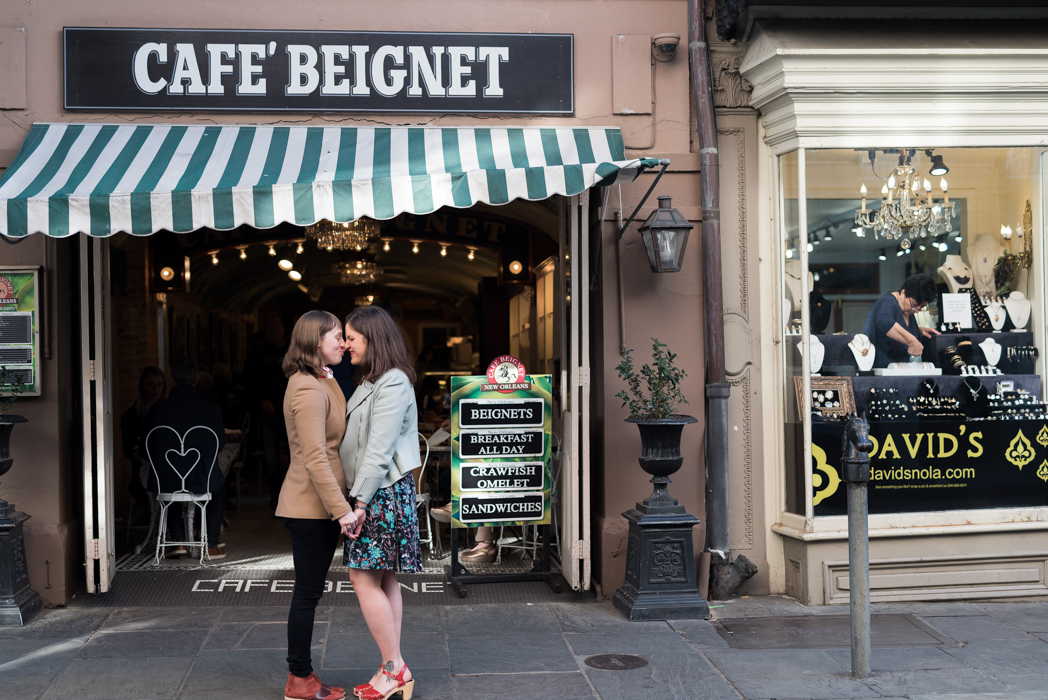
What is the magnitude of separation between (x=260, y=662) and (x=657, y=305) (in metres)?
3.30

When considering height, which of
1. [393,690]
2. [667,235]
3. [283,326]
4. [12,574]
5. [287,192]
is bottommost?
[393,690]

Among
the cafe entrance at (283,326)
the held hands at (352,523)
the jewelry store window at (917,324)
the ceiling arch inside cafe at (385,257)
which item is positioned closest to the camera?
the held hands at (352,523)

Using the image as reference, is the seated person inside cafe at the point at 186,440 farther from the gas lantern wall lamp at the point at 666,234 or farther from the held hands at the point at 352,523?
the gas lantern wall lamp at the point at 666,234

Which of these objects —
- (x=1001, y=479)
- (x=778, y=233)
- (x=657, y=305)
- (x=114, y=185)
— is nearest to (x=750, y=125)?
(x=778, y=233)

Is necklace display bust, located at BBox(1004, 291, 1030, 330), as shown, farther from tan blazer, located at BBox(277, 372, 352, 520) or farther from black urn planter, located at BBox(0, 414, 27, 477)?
black urn planter, located at BBox(0, 414, 27, 477)

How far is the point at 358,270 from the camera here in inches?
543

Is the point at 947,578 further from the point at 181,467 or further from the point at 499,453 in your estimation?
the point at 181,467

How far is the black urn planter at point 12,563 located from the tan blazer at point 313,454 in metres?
2.38

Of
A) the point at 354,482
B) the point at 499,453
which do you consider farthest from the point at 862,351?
the point at 354,482

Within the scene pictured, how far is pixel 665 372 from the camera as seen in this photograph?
5816 millimetres

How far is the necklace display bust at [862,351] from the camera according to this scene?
6438 millimetres

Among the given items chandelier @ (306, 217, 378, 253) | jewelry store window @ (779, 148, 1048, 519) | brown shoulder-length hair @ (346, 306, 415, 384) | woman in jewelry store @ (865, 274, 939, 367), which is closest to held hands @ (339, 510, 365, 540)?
brown shoulder-length hair @ (346, 306, 415, 384)

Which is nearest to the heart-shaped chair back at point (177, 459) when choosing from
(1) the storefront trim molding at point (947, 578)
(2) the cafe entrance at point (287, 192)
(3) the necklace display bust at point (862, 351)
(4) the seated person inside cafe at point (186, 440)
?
(4) the seated person inside cafe at point (186, 440)

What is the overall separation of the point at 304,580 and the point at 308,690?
50 cm
